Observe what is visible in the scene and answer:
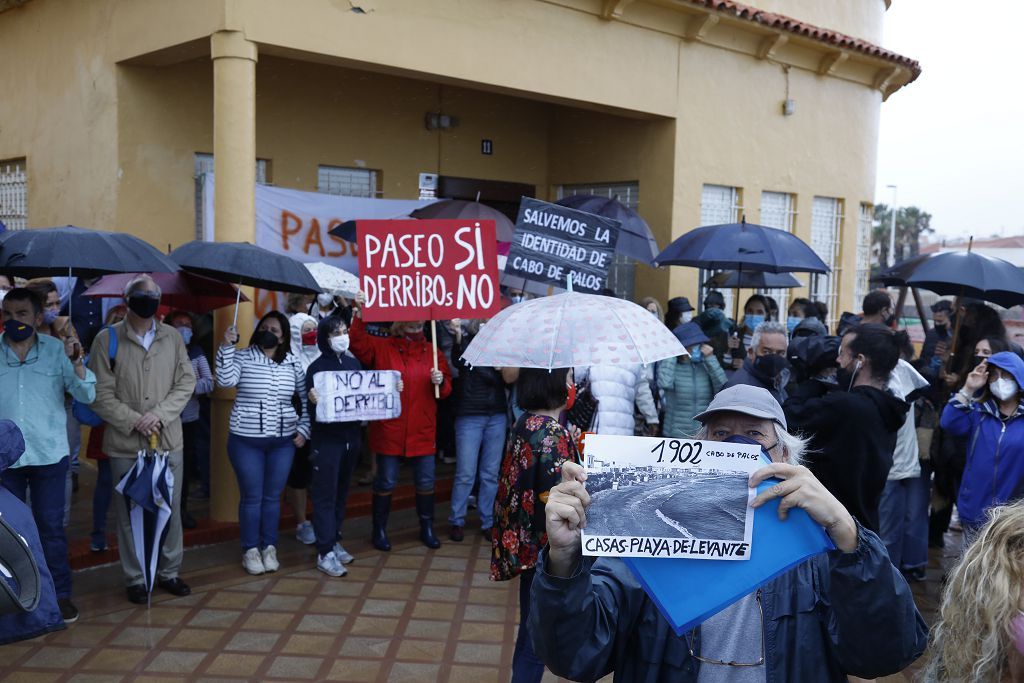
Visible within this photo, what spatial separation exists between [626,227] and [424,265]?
152 inches

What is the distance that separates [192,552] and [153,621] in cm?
125

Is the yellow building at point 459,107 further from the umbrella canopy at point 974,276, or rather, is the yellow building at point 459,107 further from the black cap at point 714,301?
the umbrella canopy at point 974,276

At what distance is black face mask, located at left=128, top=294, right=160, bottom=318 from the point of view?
589 cm

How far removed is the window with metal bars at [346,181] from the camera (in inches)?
428

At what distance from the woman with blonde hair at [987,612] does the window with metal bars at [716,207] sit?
33.3ft

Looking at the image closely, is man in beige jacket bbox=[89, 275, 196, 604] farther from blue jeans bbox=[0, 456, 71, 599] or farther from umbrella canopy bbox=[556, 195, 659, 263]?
umbrella canopy bbox=[556, 195, 659, 263]

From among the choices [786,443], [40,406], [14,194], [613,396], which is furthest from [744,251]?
[14,194]

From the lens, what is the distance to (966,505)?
5.54 metres

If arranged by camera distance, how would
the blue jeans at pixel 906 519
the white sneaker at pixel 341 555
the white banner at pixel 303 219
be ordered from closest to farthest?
1. the blue jeans at pixel 906 519
2. the white sneaker at pixel 341 555
3. the white banner at pixel 303 219

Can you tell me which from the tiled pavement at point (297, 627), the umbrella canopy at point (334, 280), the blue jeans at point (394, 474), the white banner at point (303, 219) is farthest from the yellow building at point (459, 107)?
the tiled pavement at point (297, 627)

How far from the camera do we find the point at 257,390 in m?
6.39

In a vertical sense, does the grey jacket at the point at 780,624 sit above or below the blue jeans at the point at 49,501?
above

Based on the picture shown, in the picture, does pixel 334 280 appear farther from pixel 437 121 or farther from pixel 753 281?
pixel 753 281

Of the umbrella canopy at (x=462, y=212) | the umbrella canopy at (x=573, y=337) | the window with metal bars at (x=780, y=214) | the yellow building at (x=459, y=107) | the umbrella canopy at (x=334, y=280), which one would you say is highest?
the yellow building at (x=459, y=107)
